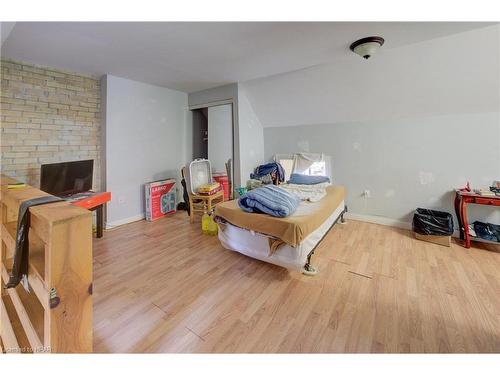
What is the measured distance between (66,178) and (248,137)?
277 cm

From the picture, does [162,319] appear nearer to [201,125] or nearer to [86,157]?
[86,157]

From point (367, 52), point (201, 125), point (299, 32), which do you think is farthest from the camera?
point (201, 125)

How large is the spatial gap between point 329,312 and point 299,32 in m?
2.45

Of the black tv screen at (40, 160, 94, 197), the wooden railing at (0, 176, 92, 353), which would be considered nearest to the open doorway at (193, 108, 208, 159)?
the black tv screen at (40, 160, 94, 197)

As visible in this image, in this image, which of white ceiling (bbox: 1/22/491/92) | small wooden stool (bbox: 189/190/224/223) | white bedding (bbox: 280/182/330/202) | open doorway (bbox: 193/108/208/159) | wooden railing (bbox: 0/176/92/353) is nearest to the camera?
wooden railing (bbox: 0/176/92/353)

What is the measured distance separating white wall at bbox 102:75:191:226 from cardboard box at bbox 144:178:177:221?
21 centimetres

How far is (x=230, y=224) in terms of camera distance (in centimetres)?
233

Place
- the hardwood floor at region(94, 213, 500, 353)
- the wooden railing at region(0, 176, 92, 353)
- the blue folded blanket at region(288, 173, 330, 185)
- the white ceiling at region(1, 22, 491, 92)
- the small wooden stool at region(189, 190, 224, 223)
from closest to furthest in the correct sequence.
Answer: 1. the wooden railing at region(0, 176, 92, 353)
2. the hardwood floor at region(94, 213, 500, 353)
3. the white ceiling at region(1, 22, 491, 92)
4. the small wooden stool at region(189, 190, 224, 223)
5. the blue folded blanket at region(288, 173, 330, 185)

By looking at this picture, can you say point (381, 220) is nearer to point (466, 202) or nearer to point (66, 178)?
point (466, 202)

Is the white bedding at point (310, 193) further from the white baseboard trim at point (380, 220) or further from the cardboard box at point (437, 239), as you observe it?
the cardboard box at point (437, 239)

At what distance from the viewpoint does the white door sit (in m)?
4.56

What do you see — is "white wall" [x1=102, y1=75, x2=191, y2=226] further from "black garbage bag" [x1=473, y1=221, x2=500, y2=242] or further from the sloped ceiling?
"black garbage bag" [x1=473, y1=221, x2=500, y2=242]
